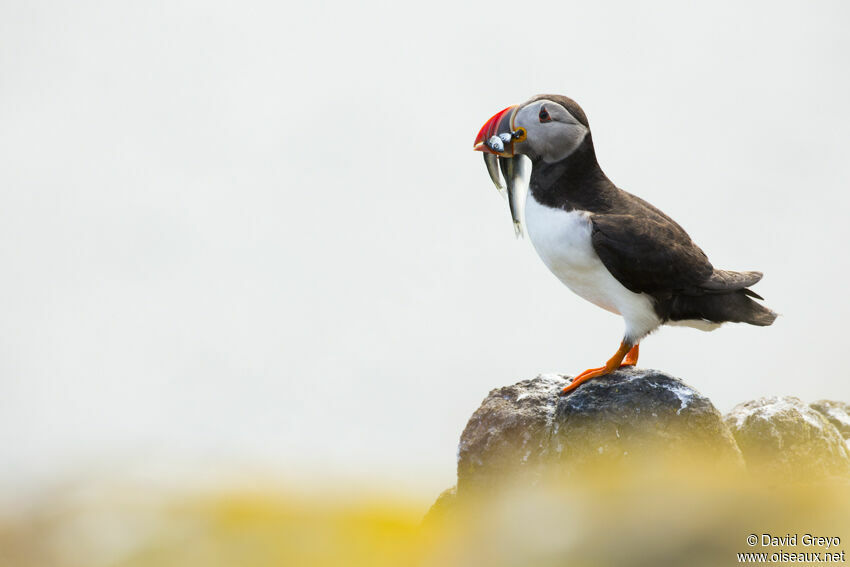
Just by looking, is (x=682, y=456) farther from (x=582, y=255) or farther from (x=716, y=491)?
(x=716, y=491)

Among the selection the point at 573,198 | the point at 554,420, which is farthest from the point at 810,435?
the point at 573,198

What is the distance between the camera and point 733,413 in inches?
394

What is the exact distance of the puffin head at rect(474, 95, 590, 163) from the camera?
896cm

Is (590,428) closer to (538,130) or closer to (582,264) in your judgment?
(582,264)

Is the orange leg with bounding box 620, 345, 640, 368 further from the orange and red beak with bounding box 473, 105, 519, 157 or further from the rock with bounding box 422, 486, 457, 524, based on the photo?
the orange and red beak with bounding box 473, 105, 519, 157

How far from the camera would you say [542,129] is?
8.98 metres

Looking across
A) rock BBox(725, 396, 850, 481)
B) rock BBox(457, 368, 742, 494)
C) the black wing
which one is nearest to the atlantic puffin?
the black wing

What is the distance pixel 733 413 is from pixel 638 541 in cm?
591

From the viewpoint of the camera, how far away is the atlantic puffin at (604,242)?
8.55 meters

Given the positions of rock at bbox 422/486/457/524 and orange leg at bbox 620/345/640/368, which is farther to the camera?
orange leg at bbox 620/345/640/368

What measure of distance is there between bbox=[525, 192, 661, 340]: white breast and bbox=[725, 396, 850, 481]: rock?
1.75 metres

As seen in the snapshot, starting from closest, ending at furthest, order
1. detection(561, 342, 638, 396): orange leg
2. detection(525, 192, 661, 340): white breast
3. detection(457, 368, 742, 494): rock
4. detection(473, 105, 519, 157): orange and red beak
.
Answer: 1. detection(457, 368, 742, 494): rock
2. detection(525, 192, 661, 340): white breast
3. detection(561, 342, 638, 396): orange leg
4. detection(473, 105, 519, 157): orange and red beak

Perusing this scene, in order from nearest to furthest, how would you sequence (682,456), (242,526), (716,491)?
(242,526), (716,491), (682,456)

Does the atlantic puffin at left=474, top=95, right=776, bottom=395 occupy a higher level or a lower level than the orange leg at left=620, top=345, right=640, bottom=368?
higher
